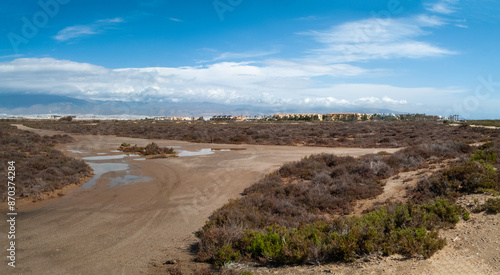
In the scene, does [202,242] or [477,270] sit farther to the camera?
[202,242]

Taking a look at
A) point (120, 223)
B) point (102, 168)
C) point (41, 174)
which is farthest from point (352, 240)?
point (102, 168)

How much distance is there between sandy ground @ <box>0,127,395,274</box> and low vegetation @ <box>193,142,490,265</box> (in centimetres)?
123

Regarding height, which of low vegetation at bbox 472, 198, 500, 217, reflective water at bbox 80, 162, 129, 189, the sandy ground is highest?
low vegetation at bbox 472, 198, 500, 217

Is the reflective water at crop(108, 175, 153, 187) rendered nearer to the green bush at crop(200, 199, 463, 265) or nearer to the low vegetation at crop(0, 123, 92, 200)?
the low vegetation at crop(0, 123, 92, 200)

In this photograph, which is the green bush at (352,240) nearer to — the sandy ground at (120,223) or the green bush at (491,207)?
the green bush at (491,207)

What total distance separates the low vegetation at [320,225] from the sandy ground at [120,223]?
1.23 meters

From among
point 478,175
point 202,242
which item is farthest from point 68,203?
point 478,175

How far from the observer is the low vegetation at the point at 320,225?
5.98 m

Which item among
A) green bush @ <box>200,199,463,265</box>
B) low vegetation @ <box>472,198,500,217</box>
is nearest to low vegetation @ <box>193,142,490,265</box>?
green bush @ <box>200,199,463,265</box>

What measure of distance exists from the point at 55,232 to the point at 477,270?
10173 mm

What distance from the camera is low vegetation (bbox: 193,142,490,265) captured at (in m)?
5.98

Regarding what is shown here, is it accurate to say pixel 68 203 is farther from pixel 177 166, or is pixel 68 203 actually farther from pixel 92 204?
pixel 177 166

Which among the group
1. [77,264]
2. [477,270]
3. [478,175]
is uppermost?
[478,175]

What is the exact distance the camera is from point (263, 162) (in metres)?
21.2
